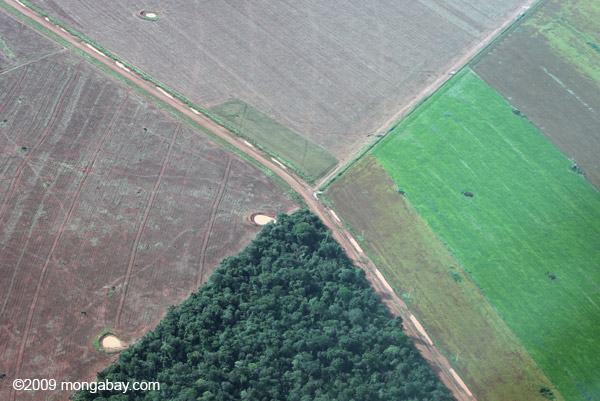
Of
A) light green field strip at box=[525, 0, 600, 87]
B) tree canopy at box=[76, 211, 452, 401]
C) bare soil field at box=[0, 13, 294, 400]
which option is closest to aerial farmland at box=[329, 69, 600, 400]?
tree canopy at box=[76, 211, 452, 401]

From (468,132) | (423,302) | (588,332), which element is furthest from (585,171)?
(423,302)

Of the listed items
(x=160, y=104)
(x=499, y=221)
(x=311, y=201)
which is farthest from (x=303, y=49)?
(x=499, y=221)

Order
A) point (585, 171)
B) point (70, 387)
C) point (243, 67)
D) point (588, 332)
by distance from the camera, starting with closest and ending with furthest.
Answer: point (70, 387)
point (588, 332)
point (585, 171)
point (243, 67)

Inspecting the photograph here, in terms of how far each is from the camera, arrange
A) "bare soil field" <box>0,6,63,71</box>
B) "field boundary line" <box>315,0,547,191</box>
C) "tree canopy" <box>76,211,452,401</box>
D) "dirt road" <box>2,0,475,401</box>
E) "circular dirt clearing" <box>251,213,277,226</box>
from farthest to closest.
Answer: "bare soil field" <box>0,6,63,71</box>
"field boundary line" <box>315,0,547,191</box>
"circular dirt clearing" <box>251,213,277,226</box>
"dirt road" <box>2,0,475,401</box>
"tree canopy" <box>76,211,452,401</box>

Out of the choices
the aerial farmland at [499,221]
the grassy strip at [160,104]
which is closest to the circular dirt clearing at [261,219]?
the grassy strip at [160,104]

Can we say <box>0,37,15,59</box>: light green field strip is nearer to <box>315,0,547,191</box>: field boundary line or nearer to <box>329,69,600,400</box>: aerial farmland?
<box>315,0,547,191</box>: field boundary line

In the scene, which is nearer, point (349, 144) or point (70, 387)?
point (70, 387)

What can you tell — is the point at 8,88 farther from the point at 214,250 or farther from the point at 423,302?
the point at 423,302
